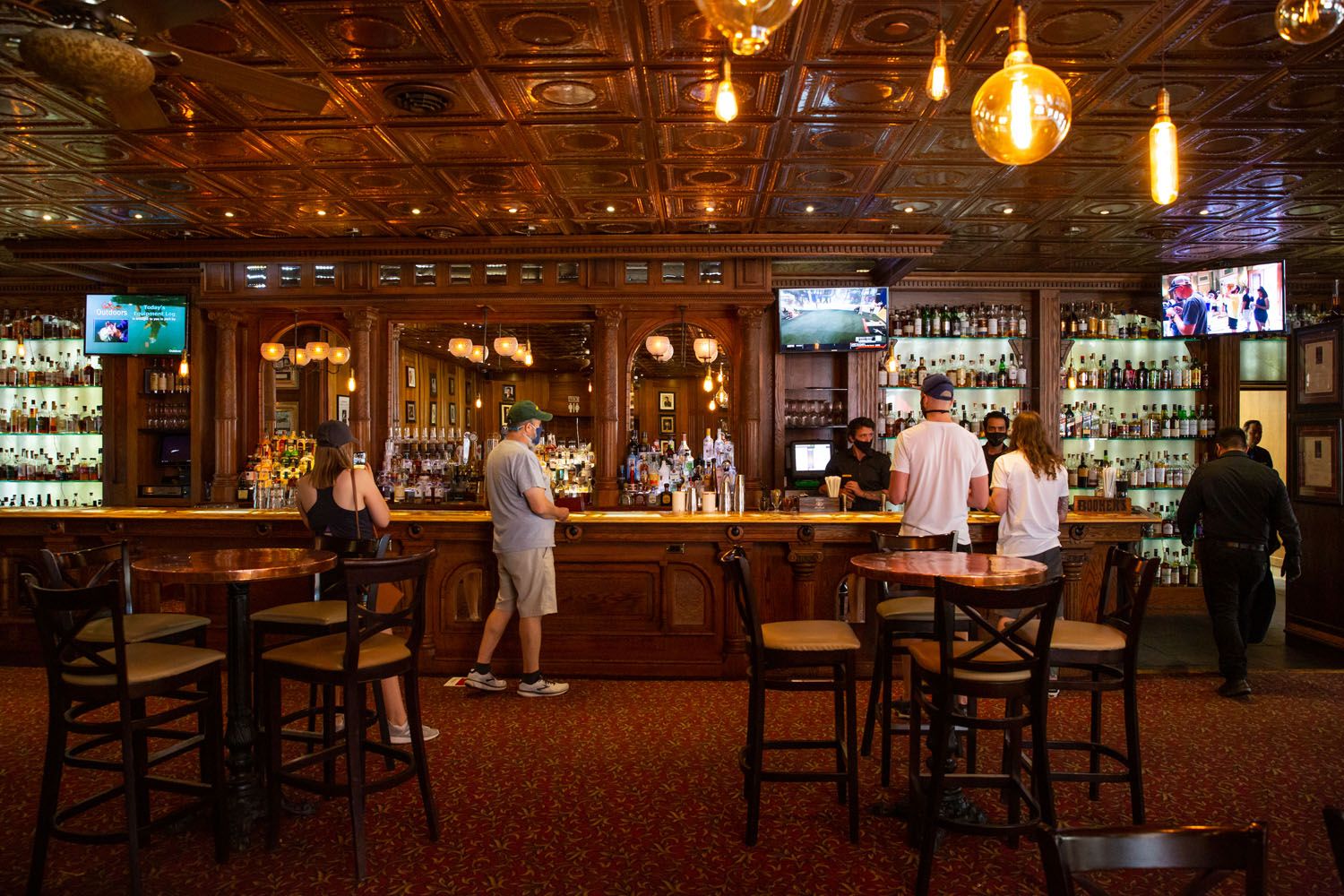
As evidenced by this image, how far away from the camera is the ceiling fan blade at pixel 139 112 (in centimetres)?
360

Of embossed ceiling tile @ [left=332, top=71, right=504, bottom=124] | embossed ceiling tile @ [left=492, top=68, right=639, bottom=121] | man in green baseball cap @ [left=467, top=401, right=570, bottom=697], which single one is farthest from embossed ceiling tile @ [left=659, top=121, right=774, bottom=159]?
man in green baseball cap @ [left=467, top=401, right=570, bottom=697]

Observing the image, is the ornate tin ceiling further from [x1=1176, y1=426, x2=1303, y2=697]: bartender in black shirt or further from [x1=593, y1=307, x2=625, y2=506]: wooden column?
[x1=1176, y1=426, x2=1303, y2=697]: bartender in black shirt

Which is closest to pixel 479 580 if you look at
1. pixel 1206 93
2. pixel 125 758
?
pixel 125 758

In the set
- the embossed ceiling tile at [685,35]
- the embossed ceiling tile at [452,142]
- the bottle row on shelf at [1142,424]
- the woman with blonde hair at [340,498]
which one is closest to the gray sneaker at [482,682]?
the woman with blonde hair at [340,498]

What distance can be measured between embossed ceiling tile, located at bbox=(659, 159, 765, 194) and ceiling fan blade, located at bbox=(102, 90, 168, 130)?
122 inches

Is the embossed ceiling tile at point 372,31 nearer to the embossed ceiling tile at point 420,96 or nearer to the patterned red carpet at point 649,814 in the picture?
the embossed ceiling tile at point 420,96

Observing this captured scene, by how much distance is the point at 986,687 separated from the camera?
2.96m

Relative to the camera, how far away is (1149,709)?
5.04m

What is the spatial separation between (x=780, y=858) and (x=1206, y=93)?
4657mm

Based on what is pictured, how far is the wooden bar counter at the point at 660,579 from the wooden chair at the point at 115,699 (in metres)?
Result: 2.47

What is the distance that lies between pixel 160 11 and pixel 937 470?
13.1 feet

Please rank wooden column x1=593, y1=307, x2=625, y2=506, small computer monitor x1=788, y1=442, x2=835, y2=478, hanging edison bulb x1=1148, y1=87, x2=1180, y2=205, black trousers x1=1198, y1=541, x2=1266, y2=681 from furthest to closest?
small computer monitor x1=788, y1=442, x2=835, y2=478
wooden column x1=593, y1=307, x2=625, y2=506
black trousers x1=1198, y1=541, x2=1266, y2=681
hanging edison bulb x1=1148, y1=87, x2=1180, y2=205

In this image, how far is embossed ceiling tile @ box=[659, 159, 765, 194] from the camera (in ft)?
19.1

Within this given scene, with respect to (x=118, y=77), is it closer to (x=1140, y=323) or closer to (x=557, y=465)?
(x=557, y=465)
